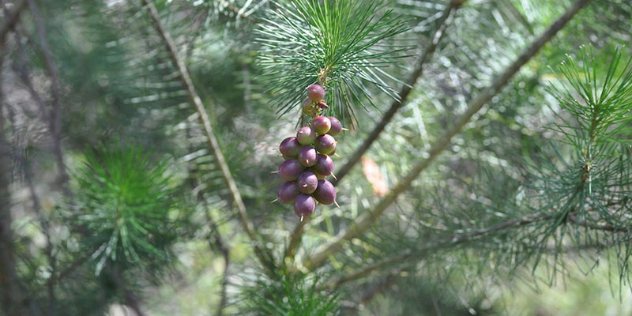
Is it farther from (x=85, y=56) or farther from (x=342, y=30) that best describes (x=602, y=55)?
(x=85, y=56)

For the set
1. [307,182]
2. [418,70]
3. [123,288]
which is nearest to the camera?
[307,182]

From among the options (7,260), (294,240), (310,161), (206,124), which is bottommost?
(7,260)

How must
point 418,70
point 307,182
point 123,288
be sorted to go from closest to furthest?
point 307,182
point 418,70
point 123,288

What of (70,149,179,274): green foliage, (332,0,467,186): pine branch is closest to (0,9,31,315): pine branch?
(70,149,179,274): green foliage

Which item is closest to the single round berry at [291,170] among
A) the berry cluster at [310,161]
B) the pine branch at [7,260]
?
the berry cluster at [310,161]

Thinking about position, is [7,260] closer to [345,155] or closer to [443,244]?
[345,155]

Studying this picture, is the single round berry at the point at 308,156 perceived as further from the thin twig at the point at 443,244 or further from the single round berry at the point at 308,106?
the thin twig at the point at 443,244

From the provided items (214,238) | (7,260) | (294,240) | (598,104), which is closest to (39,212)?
(7,260)
